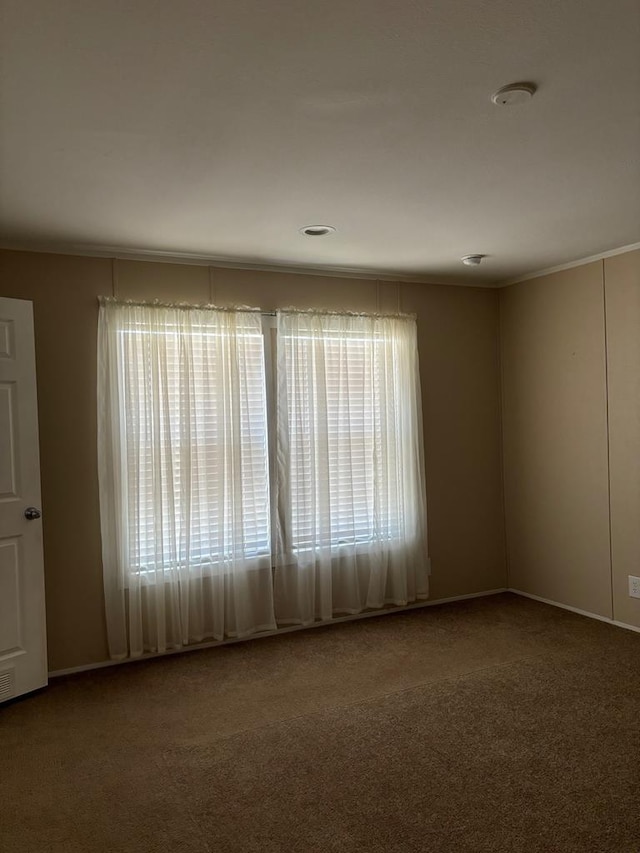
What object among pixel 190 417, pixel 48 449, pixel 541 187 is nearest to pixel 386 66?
pixel 541 187

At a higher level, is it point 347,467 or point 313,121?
point 313,121

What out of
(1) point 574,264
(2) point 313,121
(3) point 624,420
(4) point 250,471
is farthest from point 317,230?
(3) point 624,420

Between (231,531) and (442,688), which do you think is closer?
(442,688)

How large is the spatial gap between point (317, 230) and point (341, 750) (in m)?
2.71

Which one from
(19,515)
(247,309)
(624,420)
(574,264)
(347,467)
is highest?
(574,264)

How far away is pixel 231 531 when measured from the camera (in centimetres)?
441

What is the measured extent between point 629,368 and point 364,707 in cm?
279

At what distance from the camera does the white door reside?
11.8ft

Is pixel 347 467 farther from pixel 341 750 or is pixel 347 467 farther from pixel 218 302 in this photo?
pixel 341 750

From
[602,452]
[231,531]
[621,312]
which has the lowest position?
[231,531]

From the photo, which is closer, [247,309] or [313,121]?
[313,121]

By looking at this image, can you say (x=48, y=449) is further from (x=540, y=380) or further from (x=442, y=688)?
(x=540, y=380)

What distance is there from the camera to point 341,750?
9.89 ft

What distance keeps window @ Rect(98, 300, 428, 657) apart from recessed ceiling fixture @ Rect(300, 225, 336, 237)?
819mm
